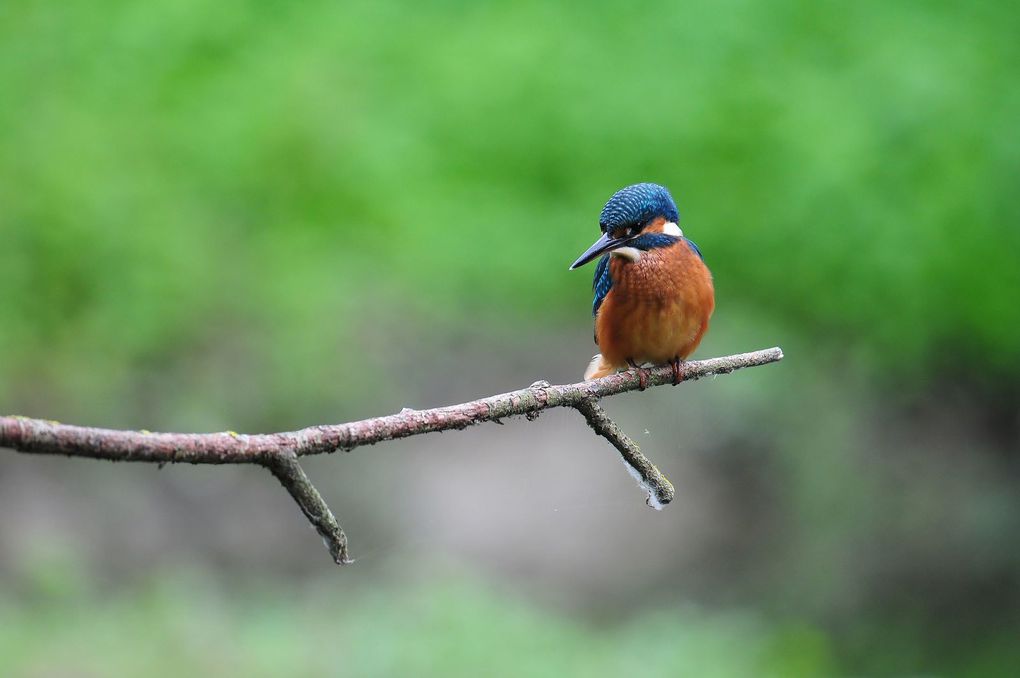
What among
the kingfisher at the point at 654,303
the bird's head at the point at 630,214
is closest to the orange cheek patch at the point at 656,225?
the bird's head at the point at 630,214

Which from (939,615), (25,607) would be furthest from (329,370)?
(939,615)

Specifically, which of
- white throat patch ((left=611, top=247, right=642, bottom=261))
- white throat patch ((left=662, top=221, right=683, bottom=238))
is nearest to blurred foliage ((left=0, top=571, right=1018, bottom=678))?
white throat patch ((left=611, top=247, right=642, bottom=261))

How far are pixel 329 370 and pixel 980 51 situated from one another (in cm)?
540

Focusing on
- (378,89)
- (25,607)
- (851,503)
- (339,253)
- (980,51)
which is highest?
(980,51)

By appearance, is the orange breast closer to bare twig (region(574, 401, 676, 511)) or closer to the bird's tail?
the bird's tail

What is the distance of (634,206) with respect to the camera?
6.73 ft

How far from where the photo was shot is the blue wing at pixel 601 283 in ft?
9.22

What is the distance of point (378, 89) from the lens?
26.8 feet

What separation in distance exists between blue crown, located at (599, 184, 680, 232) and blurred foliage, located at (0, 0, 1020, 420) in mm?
4746

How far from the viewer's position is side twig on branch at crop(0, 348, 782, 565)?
0.95 m

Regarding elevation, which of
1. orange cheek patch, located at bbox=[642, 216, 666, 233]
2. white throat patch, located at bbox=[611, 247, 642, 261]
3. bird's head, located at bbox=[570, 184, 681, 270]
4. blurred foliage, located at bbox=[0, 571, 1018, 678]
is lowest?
blurred foliage, located at bbox=[0, 571, 1018, 678]

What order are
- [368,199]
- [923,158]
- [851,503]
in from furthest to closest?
[923,158], [368,199], [851,503]

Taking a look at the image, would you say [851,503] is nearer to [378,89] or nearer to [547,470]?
[547,470]

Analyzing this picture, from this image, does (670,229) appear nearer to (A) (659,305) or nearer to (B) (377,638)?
(A) (659,305)
